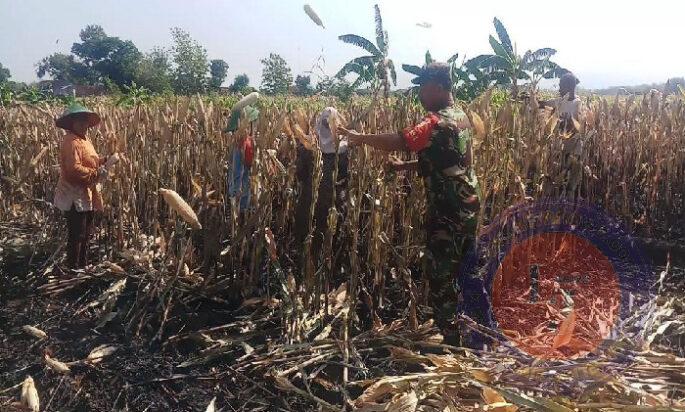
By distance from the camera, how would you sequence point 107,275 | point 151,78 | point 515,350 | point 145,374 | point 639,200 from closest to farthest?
point 515,350, point 145,374, point 107,275, point 639,200, point 151,78

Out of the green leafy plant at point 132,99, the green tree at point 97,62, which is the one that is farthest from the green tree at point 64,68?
the green leafy plant at point 132,99

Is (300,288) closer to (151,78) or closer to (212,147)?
(212,147)

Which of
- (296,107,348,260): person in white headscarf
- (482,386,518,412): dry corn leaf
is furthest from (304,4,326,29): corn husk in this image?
(482,386,518,412): dry corn leaf

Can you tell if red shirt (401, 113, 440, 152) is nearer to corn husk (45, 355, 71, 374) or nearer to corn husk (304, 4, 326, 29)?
corn husk (304, 4, 326, 29)

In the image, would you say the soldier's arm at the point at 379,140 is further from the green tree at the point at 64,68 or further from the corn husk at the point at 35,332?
the green tree at the point at 64,68

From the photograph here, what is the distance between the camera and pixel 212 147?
372cm

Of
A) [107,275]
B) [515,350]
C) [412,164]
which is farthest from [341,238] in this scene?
[107,275]

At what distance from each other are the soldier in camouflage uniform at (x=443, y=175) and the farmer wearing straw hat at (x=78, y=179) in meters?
1.82

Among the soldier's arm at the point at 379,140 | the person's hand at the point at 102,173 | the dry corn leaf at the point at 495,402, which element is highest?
the soldier's arm at the point at 379,140

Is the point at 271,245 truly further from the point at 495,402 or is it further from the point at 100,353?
the point at 495,402

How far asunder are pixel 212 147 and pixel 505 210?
1.83m

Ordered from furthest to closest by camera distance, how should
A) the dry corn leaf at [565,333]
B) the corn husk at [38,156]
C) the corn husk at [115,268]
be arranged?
the corn husk at [38,156] → the corn husk at [115,268] → the dry corn leaf at [565,333]

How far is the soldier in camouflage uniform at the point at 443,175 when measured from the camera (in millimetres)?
2832

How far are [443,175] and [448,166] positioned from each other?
0.17 ft
